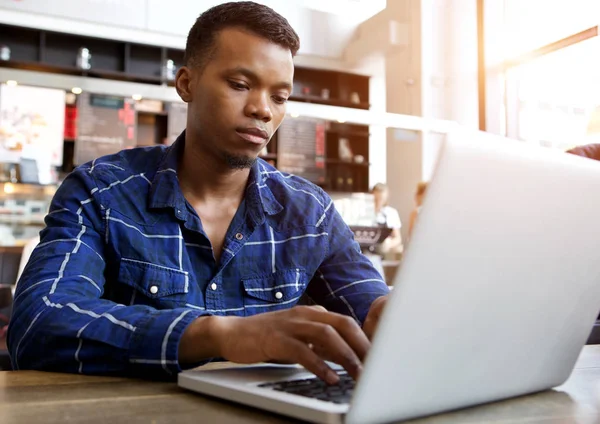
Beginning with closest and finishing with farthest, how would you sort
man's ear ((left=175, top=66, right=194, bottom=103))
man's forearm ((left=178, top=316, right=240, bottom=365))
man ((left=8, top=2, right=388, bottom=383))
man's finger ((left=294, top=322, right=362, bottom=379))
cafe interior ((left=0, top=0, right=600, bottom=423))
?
1. man's finger ((left=294, top=322, right=362, bottom=379))
2. man's forearm ((left=178, top=316, right=240, bottom=365))
3. man ((left=8, top=2, right=388, bottom=383))
4. man's ear ((left=175, top=66, right=194, bottom=103))
5. cafe interior ((left=0, top=0, right=600, bottom=423))

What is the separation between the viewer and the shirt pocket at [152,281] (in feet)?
3.35

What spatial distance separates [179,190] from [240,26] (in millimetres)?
330

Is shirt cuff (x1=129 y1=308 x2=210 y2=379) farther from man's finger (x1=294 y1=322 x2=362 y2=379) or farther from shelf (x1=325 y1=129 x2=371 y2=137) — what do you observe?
shelf (x1=325 y1=129 x2=371 y2=137)

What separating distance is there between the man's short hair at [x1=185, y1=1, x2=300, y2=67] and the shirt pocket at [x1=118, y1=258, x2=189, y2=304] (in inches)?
16.4

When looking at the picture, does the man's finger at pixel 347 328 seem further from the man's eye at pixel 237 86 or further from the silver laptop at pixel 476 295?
the man's eye at pixel 237 86

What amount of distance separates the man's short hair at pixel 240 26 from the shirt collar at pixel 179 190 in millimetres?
183

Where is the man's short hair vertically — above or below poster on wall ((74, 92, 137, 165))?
below

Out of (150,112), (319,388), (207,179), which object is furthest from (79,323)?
(150,112)

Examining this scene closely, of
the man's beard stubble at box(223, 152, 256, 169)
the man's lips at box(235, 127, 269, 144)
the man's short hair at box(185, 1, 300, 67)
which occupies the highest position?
the man's short hair at box(185, 1, 300, 67)

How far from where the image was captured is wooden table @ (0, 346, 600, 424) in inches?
19.0

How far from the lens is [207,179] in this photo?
1.17 meters

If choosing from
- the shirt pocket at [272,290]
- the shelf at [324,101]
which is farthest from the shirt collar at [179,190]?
the shelf at [324,101]

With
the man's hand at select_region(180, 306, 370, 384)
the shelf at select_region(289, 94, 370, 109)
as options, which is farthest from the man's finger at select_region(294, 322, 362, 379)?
the shelf at select_region(289, 94, 370, 109)

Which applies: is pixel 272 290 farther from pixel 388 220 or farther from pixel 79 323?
pixel 388 220
